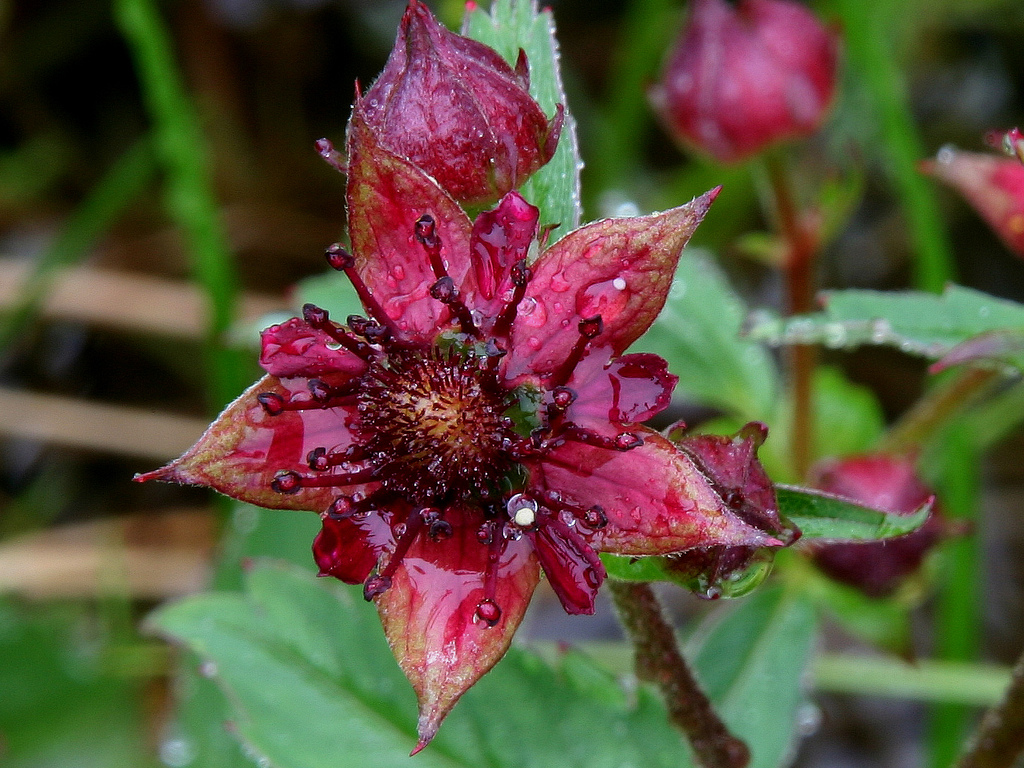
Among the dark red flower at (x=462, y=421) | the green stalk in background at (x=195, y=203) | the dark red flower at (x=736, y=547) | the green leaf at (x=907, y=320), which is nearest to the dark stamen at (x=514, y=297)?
the dark red flower at (x=462, y=421)

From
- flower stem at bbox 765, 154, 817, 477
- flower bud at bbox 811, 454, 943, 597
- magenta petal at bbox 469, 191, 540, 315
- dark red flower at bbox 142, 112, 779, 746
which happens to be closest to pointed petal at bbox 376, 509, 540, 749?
dark red flower at bbox 142, 112, 779, 746

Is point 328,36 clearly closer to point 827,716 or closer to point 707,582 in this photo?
point 827,716

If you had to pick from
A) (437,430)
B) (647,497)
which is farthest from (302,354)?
(647,497)

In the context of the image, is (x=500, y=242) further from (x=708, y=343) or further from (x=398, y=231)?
(x=708, y=343)

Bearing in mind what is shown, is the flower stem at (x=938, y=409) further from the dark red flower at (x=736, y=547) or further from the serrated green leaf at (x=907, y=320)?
the dark red flower at (x=736, y=547)

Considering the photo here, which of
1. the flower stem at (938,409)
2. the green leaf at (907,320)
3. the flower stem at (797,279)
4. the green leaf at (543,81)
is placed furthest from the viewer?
the flower stem at (797,279)
